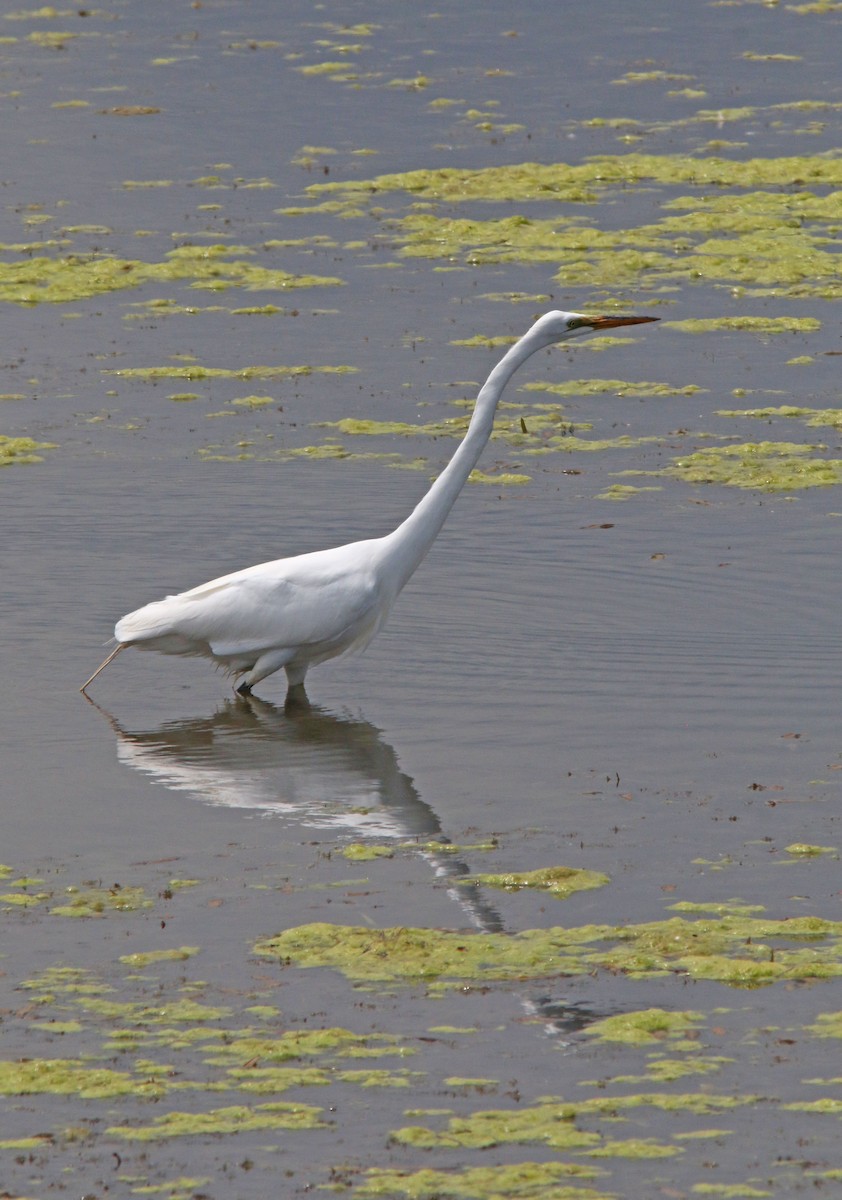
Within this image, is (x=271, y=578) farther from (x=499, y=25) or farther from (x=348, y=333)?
(x=499, y=25)

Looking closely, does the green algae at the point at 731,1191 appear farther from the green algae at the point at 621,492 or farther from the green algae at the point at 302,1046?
the green algae at the point at 621,492

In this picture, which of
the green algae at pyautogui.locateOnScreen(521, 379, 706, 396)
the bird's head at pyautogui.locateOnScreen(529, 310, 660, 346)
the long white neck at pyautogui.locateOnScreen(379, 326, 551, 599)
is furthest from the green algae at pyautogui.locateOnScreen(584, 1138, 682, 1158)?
the green algae at pyautogui.locateOnScreen(521, 379, 706, 396)

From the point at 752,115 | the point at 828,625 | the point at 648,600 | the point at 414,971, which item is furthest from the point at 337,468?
the point at 752,115

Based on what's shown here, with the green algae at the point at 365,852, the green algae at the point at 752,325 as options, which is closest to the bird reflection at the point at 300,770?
the green algae at the point at 365,852

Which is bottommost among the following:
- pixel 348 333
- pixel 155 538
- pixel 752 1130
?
pixel 752 1130

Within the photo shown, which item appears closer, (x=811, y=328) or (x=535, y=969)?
(x=535, y=969)

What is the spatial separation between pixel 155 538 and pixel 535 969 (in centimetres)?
532

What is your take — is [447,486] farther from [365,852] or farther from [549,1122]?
[549,1122]

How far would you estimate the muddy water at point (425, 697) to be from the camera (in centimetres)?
503

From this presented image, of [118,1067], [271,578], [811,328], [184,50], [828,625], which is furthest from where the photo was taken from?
[184,50]

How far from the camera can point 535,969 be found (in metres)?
5.75

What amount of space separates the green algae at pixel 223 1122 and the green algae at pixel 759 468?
694cm

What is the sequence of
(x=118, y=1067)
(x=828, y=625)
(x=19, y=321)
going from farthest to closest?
(x=19, y=321) → (x=828, y=625) → (x=118, y=1067)

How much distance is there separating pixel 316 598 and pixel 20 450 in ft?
14.5
